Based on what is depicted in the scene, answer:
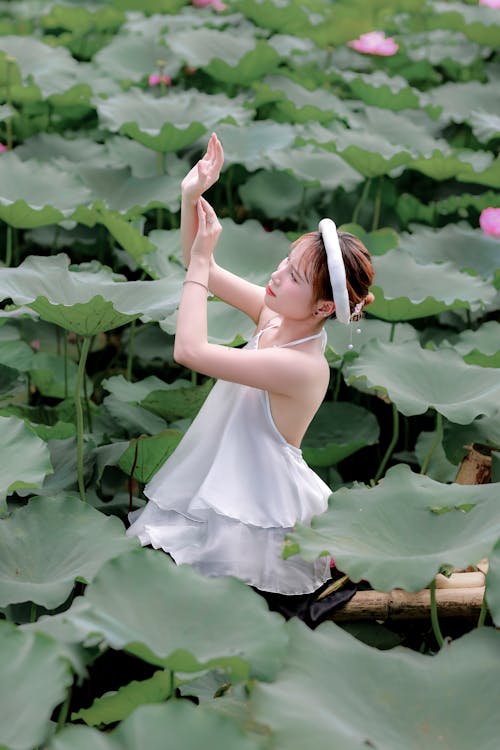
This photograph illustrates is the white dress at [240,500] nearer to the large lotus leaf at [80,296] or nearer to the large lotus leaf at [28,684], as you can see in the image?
the large lotus leaf at [80,296]

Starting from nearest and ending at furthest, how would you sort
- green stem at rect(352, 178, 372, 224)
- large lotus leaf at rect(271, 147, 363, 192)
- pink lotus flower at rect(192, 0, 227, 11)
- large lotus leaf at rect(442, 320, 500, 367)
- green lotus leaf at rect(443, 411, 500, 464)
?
green lotus leaf at rect(443, 411, 500, 464)
large lotus leaf at rect(442, 320, 500, 367)
large lotus leaf at rect(271, 147, 363, 192)
green stem at rect(352, 178, 372, 224)
pink lotus flower at rect(192, 0, 227, 11)

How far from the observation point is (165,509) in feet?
4.99

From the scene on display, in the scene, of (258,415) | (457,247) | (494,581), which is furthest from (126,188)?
(494,581)

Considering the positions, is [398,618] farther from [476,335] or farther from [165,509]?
[476,335]

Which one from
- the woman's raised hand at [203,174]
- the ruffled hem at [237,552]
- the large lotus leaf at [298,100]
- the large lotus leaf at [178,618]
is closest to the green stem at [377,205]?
the large lotus leaf at [298,100]

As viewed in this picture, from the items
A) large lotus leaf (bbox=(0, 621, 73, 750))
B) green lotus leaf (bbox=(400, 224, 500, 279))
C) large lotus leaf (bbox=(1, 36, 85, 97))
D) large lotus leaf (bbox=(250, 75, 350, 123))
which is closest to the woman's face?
large lotus leaf (bbox=(0, 621, 73, 750))

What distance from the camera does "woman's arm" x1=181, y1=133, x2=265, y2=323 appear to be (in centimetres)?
145

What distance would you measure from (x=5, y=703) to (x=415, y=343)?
38.6 inches

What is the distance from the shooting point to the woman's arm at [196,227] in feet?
4.77

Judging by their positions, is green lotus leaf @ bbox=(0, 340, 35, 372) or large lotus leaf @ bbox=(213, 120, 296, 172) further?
large lotus leaf @ bbox=(213, 120, 296, 172)

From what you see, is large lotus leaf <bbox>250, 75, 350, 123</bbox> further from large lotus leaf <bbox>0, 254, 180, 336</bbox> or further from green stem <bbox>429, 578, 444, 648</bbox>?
green stem <bbox>429, 578, 444, 648</bbox>

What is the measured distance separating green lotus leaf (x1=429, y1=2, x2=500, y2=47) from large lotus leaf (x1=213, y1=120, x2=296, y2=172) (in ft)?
3.74

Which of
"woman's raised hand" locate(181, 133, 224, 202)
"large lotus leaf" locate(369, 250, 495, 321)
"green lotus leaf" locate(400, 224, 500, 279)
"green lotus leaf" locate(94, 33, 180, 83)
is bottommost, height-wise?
"green lotus leaf" locate(94, 33, 180, 83)

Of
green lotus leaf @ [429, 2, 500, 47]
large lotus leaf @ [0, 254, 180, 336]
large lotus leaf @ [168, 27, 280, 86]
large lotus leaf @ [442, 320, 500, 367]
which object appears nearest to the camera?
large lotus leaf @ [0, 254, 180, 336]
